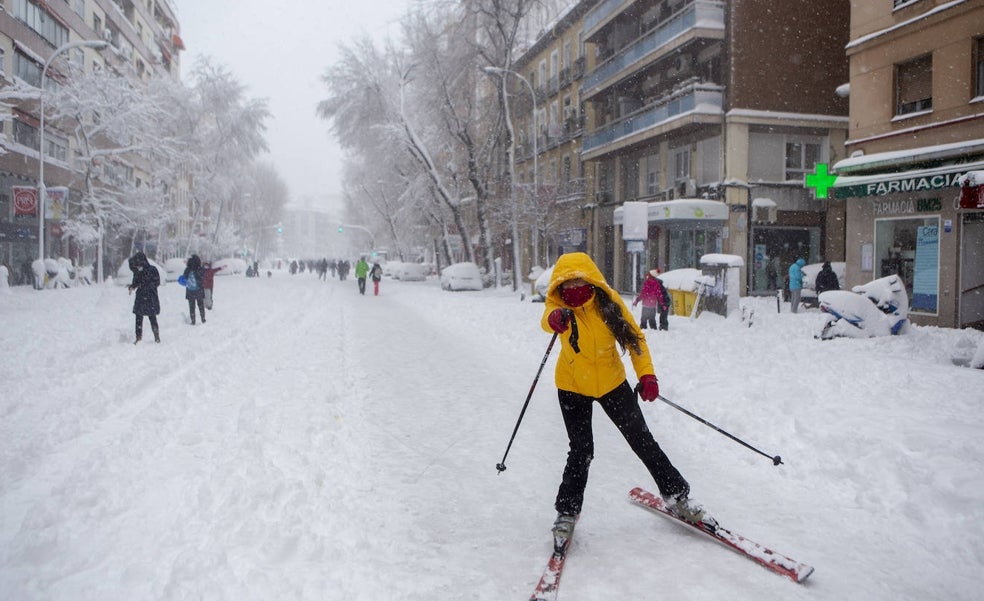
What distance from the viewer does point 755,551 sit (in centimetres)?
343

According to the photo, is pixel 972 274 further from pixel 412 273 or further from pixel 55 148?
pixel 55 148

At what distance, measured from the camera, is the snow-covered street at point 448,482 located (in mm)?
3268

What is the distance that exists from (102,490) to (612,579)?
10.9ft

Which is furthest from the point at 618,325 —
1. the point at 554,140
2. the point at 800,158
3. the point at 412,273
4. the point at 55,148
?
the point at 412,273

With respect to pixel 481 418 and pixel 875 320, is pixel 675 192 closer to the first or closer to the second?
pixel 875 320

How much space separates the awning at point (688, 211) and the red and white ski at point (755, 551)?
19975 mm

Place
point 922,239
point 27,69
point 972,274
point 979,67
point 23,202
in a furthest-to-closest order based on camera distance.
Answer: point 27,69 → point 23,202 → point 922,239 → point 972,274 → point 979,67

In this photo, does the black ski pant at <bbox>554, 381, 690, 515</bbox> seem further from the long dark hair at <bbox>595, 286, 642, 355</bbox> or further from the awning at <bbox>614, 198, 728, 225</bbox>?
the awning at <bbox>614, 198, 728, 225</bbox>

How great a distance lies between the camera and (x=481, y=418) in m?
6.63

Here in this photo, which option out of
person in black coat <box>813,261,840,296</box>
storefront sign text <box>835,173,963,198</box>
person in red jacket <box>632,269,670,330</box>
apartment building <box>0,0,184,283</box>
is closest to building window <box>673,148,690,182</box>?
person in black coat <box>813,261,840,296</box>

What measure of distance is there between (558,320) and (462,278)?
29322mm

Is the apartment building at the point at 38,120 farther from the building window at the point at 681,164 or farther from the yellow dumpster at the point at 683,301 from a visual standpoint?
the building window at the point at 681,164

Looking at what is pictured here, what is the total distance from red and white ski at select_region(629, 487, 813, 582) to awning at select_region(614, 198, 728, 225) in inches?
786

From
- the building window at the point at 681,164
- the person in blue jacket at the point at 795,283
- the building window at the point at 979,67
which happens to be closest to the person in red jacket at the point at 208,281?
the person in blue jacket at the point at 795,283
